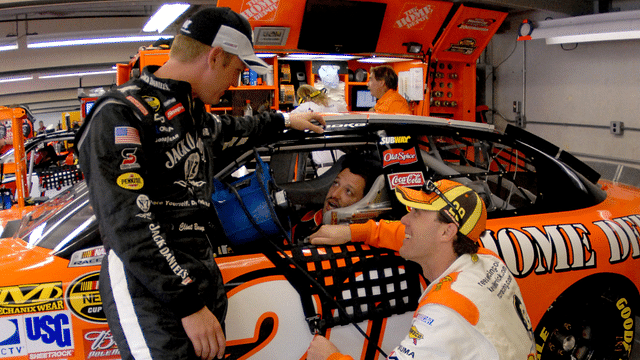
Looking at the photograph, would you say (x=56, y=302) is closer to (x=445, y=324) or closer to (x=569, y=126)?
(x=445, y=324)

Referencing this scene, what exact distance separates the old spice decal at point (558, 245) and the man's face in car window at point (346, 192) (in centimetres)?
70

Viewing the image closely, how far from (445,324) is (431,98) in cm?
669

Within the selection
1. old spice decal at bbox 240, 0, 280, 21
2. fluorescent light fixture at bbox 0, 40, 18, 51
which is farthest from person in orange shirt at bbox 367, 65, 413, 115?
fluorescent light fixture at bbox 0, 40, 18, 51

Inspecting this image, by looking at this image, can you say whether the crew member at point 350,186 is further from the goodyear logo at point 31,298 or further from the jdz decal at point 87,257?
the goodyear logo at point 31,298

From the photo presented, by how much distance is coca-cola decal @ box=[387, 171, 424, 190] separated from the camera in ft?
7.50

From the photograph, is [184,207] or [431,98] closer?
[184,207]

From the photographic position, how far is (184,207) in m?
1.44

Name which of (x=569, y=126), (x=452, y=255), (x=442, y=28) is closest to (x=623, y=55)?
(x=569, y=126)

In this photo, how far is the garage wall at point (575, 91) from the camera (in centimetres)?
645

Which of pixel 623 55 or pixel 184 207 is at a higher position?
pixel 623 55

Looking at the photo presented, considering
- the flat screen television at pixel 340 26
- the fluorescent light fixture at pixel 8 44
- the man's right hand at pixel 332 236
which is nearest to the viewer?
the man's right hand at pixel 332 236

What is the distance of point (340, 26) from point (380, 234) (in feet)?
16.7

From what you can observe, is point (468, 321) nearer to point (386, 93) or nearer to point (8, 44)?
point (386, 93)

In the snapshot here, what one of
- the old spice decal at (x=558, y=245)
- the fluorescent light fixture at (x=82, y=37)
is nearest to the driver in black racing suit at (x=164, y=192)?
the old spice decal at (x=558, y=245)
